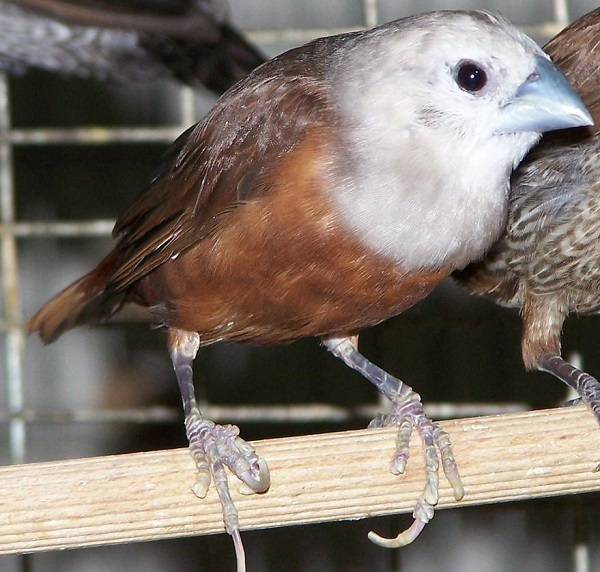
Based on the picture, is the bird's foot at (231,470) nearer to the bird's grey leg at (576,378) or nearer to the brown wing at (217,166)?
the brown wing at (217,166)

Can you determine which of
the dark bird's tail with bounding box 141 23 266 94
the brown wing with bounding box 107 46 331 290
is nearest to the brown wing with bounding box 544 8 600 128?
the brown wing with bounding box 107 46 331 290

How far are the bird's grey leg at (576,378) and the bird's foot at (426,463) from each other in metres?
0.26

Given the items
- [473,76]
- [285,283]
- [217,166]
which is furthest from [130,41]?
[473,76]

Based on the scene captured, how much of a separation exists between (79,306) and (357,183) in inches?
28.6

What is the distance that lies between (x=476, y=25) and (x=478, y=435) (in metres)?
0.57

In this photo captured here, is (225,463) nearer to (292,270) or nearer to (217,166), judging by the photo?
(292,270)

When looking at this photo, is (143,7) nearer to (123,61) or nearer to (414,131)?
(123,61)

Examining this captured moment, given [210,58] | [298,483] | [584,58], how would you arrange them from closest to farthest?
1. [298,483]
2. [584,58]
3. [210,58]

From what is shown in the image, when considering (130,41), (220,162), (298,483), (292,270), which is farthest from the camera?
(130,41)

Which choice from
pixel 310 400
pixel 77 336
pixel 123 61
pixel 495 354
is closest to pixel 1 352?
pixel 77 336

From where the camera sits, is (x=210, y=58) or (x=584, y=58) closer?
(x=584, y=58)

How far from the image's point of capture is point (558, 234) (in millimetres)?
1832

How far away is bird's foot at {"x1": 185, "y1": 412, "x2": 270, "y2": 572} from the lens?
4.73 feet

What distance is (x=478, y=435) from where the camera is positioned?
4.91 ft
